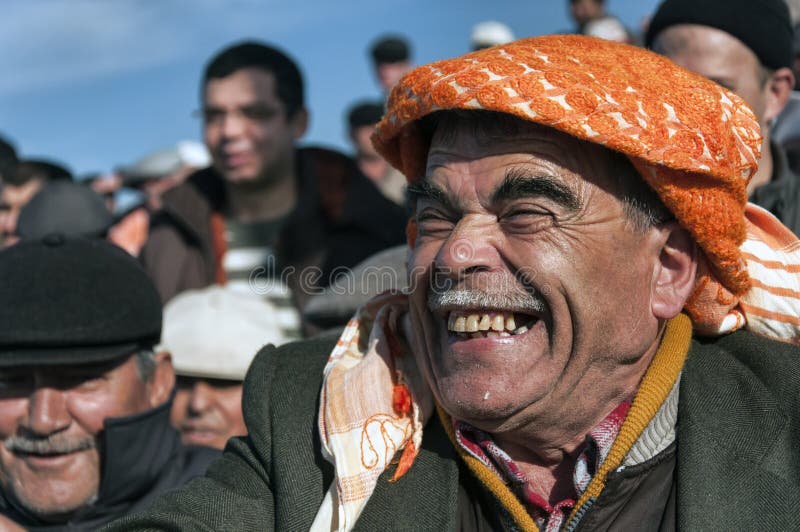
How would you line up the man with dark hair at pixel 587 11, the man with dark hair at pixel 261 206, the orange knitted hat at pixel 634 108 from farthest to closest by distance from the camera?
1. the man with dark hair at pixel 587 11
2. the man with dark hair at pixel 261 206
3. the orange knitted hat at pixel 634 108

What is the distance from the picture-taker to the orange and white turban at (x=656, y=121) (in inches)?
91.3

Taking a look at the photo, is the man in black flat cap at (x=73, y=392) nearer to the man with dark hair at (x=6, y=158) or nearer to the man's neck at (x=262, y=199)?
the man's neck at (x=262, y=199)

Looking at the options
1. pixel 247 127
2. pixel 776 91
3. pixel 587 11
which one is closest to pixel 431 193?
pixel 776 91

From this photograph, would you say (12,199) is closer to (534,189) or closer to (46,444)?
(46,444)

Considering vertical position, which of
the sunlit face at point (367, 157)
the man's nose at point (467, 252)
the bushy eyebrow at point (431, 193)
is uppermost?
the bushy eyebrow at point (431, 193)

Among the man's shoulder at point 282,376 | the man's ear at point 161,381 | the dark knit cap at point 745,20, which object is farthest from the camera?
the dark knit cap at point 745,20

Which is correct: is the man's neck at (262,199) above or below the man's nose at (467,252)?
below

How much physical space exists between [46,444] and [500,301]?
172 cm

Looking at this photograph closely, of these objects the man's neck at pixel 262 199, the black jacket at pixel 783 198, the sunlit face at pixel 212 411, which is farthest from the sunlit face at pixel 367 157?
the black jacket at pixel 783 198

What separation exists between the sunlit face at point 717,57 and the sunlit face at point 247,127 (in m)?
2.38

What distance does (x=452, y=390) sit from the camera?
2467mm

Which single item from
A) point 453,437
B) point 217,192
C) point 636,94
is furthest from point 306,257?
point 636,94

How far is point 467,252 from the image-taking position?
248cm

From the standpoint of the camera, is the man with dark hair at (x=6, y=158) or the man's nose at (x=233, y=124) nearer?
the man's nose at (x=233, y=124)
